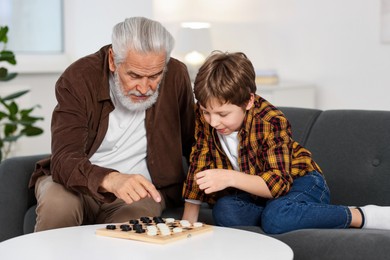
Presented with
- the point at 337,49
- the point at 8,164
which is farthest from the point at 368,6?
the point at 8,164

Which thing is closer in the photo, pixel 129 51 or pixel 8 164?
pixel 129 51

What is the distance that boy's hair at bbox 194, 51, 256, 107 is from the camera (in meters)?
2.51

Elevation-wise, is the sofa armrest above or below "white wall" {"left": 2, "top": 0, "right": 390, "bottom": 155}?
below

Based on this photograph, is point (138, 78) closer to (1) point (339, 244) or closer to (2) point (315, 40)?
(1) point (339, 244)

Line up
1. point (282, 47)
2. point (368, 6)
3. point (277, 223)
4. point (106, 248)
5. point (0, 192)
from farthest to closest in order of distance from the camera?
1. point (282, 47)
2. point (368, 6)
3. point (0, 192)
4. point (277, 223)
5. point (106, 248)

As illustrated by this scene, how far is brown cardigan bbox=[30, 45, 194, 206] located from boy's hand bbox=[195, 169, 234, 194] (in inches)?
13.6

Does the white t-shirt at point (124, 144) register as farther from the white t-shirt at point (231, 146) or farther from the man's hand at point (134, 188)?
the man's hand at point (134, 188)

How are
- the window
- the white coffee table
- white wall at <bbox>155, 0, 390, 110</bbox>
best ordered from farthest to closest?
the window
white wall at <bbox>155, 0, 390, 110</bbox>
the white coffee table

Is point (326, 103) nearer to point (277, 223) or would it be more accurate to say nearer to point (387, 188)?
point (387, 188)

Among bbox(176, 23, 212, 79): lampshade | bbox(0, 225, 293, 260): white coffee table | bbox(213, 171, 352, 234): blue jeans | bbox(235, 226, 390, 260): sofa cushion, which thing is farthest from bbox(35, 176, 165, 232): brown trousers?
bbox(176, 23, 212, 79): lampshade

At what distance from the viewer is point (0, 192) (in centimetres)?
294

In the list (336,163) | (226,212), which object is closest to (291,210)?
(226,212)

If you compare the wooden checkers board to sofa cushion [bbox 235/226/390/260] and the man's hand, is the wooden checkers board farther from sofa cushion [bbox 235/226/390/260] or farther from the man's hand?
sofa cushion [bbox 235/226/390/260]

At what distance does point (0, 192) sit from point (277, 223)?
3.57 feet
